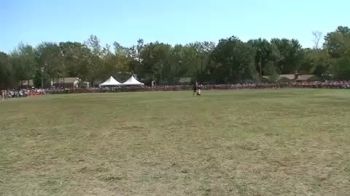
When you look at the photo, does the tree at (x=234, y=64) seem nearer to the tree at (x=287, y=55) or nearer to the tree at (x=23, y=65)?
the tree at (x=287, y=55)

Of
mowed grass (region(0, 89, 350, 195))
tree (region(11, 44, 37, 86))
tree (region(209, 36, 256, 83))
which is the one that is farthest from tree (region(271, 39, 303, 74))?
mowed grass (region(0, 89, 350, 195))

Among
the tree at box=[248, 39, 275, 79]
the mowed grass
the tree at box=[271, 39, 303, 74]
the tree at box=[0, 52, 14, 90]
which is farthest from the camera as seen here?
the tree at box=[271, 39, 303, 74]

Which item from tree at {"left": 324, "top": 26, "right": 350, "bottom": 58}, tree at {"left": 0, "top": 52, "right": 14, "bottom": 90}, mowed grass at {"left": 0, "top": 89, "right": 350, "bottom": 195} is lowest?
mowed grass at {"left": 0, "top": 89, "right": 350, "bottom": 195}

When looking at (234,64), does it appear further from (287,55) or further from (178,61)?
(287,55)

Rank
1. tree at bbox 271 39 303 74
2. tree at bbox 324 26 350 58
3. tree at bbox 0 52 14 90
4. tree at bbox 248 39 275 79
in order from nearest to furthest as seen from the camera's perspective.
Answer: tree at bbox 0 52 14 90 → tree at bbox 324 26 350 58 → tree at bbox 248 39 275 79 → tree at bbox 271 39 303 74

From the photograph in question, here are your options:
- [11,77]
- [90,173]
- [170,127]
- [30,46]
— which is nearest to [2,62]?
[11,77]

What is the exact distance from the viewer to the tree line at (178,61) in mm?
119812

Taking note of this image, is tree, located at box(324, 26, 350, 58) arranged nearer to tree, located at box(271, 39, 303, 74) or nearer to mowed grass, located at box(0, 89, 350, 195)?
tree, located at box(271, 39, 303, 74)

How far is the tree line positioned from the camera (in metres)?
120

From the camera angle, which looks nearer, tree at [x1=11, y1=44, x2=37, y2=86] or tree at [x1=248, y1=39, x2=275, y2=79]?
tree at [x1=11, y1=44, x2=37, y2=86]

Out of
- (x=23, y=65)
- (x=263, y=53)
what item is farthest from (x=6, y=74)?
(x=263, y=53)

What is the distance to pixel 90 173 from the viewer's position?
34.7 feet

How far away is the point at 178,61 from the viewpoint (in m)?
132

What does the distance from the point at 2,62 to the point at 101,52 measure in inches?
1032
